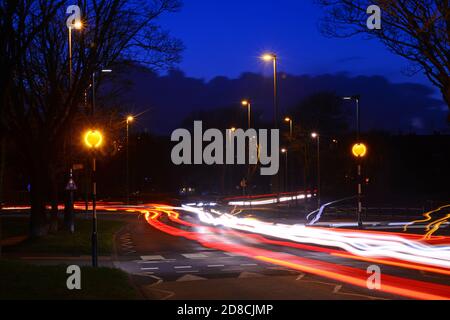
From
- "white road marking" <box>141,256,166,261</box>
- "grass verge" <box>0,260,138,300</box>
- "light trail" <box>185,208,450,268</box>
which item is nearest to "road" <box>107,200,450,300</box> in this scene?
"white road marking" <box>141,256,166,261</box>

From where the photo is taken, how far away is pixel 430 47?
22391 mm

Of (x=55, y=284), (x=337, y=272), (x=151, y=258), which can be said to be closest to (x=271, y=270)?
(x=337, y=272)

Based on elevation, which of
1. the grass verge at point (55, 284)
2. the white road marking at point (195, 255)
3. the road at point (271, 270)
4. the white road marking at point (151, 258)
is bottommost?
the white road marking at point (151, 258)

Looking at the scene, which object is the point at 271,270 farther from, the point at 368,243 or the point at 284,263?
the point at 368,243

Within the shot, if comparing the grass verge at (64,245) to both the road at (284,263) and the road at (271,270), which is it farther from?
the road at (271,270)

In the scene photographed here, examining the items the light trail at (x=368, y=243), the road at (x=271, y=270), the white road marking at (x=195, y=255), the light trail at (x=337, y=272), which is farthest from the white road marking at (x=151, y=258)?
the light trail at (x=368, y=243)

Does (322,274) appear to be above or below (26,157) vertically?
below

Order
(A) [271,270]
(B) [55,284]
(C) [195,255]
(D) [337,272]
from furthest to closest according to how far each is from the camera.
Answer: (C) [195,255], (A) [271,270], (D) [337,272], (B) [55,284]

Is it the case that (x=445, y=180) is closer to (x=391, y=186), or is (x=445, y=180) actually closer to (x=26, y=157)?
(x=391, y=186)

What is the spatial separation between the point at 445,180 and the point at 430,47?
71.7 m

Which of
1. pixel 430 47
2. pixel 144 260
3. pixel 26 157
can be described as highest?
pixel 430 47
